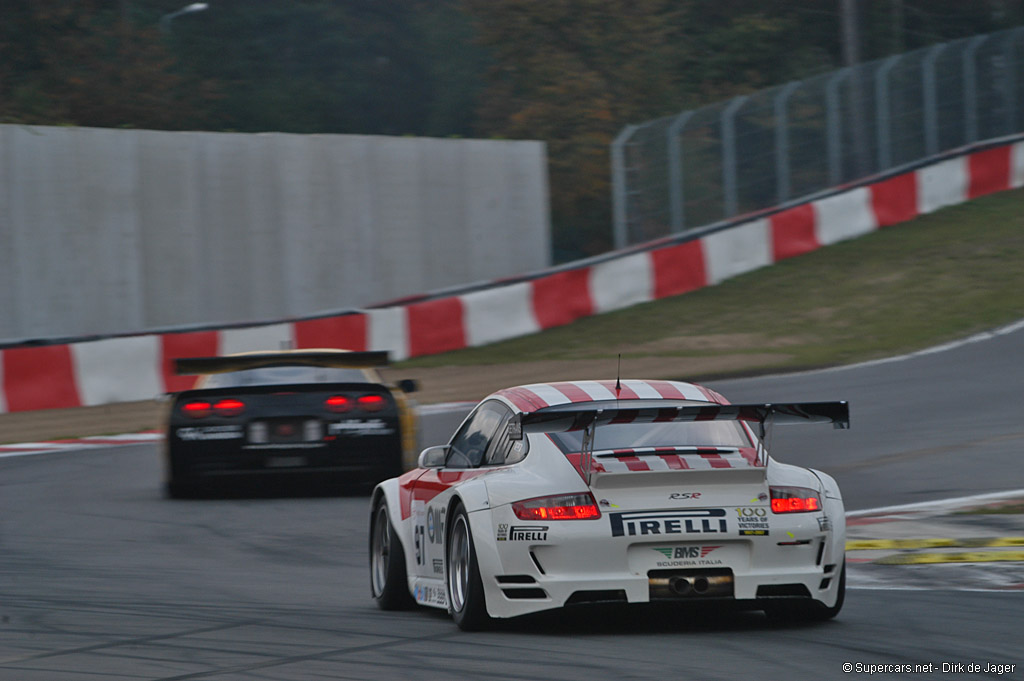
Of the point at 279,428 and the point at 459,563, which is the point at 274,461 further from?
the point at 459,563

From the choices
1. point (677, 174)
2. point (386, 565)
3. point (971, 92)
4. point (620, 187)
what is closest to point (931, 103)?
point (971, 92)

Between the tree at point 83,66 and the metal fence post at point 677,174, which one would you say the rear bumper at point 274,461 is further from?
the tree at point 83,66

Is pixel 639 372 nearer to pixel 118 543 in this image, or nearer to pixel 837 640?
pixel 118 543

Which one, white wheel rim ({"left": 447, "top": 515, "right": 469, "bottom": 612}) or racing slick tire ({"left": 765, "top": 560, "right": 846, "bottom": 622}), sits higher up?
white wheel rim ({"left": 447, "top": 515, "right": 469, "bottom": 612})

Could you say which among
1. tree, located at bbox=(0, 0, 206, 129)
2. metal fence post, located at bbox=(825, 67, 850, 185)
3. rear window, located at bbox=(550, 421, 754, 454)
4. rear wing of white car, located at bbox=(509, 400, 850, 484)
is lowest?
rear window, located at bbox=(550, 421, 754, 454)

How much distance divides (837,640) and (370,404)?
6495 millimetres

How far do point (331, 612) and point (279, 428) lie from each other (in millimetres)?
4622

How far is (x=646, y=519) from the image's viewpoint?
20.4 ft

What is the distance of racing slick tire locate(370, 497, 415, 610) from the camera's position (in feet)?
24.8

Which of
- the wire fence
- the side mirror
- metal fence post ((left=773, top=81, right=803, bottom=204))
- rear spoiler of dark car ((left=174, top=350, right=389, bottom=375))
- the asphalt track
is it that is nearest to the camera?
the asphalt track

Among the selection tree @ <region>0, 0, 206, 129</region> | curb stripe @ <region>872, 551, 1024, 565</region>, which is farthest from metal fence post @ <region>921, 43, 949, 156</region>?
curb stripe @ <region>872, 551, 1024, 565</region>

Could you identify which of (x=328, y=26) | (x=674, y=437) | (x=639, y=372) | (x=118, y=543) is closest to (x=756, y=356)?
(x=639, y=372)

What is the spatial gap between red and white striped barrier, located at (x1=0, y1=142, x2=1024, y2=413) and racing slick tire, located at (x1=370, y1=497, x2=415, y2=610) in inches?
295

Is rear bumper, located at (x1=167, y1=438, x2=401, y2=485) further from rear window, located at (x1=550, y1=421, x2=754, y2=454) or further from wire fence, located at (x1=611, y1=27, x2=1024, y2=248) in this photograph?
wire fence, located at (x1=611, y1=27, x2=1024, y2=248)
